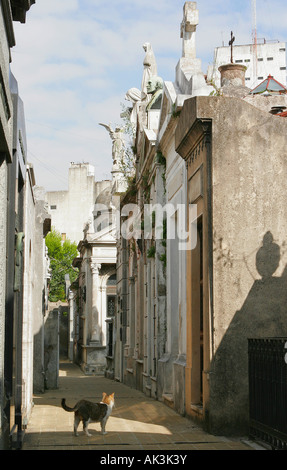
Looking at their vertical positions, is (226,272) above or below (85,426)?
above

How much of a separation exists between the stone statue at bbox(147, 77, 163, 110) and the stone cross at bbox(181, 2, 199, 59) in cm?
424

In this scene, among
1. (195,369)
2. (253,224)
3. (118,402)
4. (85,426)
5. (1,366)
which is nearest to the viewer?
(1,366)

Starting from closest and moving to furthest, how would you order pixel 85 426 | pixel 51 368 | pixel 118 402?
pixel 85 426 < pixel 118 402 < pixel 51 368

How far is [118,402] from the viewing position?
15008 millimetres

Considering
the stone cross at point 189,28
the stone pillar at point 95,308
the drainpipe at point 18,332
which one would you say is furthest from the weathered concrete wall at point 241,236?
the stone pillar at point 95,308

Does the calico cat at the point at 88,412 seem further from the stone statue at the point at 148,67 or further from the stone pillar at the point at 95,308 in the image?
the stone pillar at the point at 95,308

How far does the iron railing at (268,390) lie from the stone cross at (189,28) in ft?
22.9


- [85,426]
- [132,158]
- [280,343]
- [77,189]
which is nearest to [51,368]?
[132,158]

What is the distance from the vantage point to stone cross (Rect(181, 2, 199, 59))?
47.6 ft

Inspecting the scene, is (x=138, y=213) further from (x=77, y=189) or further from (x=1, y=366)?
(x=77, y=189)

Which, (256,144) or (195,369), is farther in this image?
(195,369)

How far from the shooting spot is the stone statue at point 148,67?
20.5 meters

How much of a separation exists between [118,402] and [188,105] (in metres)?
6.79

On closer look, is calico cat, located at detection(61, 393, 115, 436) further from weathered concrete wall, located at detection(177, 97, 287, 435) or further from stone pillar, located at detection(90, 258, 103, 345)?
stone pillar, located at detection(90, 258, 103, 345)
